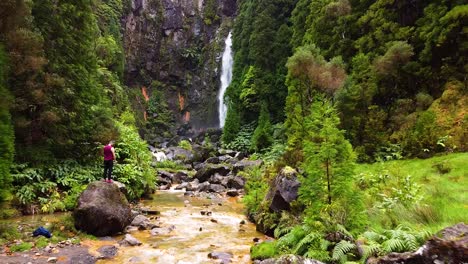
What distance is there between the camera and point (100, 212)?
34.4ft

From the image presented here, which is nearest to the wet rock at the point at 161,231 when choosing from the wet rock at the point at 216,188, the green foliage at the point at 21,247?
the green foliage at the point at 21,247

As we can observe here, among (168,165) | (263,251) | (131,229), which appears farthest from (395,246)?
(168,165)

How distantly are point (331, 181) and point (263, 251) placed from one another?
239 centimetres

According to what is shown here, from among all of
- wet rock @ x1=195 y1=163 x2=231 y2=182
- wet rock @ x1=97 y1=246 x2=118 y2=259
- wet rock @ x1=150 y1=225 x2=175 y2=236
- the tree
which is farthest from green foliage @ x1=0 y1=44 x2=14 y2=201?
A: wet rock @ x1=195 y1=163 x2=231 y2=182

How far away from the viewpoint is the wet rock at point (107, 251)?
8623 mm

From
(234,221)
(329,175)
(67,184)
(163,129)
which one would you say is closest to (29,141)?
(67,184)

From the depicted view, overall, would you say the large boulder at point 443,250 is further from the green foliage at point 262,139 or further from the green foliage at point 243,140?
the green foliage at point 243,140

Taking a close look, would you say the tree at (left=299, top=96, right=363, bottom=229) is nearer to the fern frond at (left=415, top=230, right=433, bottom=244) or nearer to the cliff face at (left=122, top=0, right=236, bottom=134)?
the fern frond at (left=415, top=230, right=433, bottom=244)

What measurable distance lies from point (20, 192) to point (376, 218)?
1198 cm

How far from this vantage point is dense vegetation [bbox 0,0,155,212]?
40.3 ft

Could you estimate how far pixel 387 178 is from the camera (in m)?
11.9

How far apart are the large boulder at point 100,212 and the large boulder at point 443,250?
26.2 feet

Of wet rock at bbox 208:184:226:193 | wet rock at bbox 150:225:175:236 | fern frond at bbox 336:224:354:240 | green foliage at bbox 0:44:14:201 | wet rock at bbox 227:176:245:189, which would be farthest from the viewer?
wet rock at bbox 227:176:245:189

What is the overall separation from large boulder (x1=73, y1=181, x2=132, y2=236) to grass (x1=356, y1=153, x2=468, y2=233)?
24.4 ft
